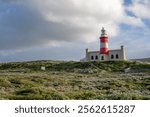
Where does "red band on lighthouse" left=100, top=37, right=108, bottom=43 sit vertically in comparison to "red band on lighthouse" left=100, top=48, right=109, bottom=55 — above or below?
above

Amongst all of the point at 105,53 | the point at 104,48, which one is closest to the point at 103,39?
the point at 104,48

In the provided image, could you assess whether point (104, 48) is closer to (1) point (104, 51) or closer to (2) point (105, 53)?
(1) point (104, 51)

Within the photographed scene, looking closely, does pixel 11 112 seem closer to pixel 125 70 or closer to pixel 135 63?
pixel 125 70

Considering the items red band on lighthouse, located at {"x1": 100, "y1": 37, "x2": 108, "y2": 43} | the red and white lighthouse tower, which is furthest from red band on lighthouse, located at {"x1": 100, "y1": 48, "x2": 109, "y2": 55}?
red band on lighthouse, located at {"x1": 100, "y1": 37, "x2": 108, "y2": 43}

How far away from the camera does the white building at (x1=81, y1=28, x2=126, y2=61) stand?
90.1 m

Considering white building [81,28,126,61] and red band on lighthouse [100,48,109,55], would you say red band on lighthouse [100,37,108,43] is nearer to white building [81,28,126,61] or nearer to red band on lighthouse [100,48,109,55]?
white building [81,28,126,61]

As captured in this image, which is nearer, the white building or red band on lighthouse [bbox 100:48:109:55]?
the white building

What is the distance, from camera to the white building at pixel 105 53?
9012 centimetres

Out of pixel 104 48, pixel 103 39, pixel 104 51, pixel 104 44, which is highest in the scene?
pixel 103 39

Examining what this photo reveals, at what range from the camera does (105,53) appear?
9138 cm

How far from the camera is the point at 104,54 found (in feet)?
299

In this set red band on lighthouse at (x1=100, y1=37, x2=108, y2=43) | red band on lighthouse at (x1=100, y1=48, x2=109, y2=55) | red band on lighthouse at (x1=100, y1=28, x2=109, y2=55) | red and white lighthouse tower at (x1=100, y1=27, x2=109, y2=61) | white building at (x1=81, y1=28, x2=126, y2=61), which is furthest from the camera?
red band on lighthouse at (x1=100, y1=37, x2=108, y2=43)

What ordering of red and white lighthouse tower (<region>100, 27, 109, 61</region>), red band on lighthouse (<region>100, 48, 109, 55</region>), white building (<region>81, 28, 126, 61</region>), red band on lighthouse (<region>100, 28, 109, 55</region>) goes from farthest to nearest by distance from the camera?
red band on lighthouse (<region>100, 28, 109, 55</region>) < red band on lighthouse (<region>100, 48, 109, 55</region>) < red and white lighthouse tower (<region>100, 27, 109, 61</region>) < white building (<region>81, 28, 126, 61</region>)

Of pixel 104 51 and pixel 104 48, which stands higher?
pixel 104 48
